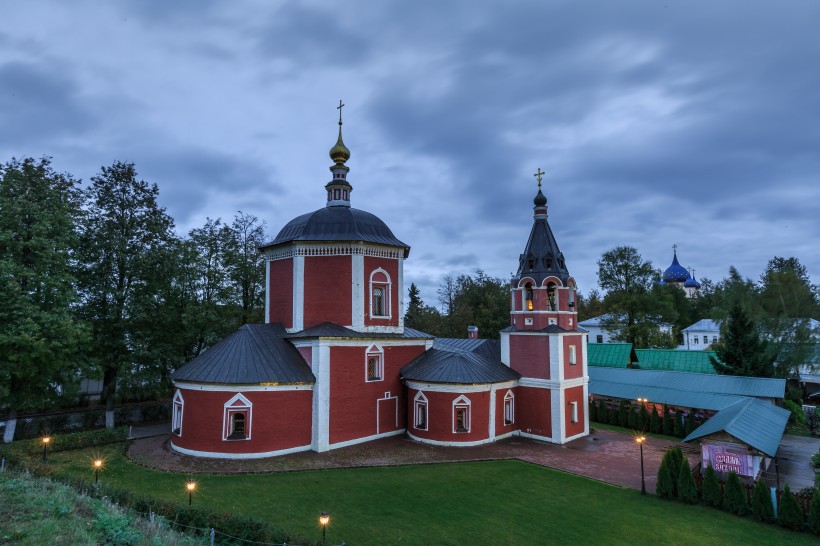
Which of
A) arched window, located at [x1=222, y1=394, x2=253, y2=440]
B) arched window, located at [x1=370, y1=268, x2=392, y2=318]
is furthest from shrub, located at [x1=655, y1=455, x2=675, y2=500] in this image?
arched window, located at [x1=222, y1=394, x2=253, y2=440]

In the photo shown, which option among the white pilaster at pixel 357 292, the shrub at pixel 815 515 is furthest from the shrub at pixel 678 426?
the white pilaster at pixel 357 292

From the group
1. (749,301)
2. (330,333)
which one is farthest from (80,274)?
(749,301)

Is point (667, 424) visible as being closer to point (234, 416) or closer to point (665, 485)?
point (665, 485)

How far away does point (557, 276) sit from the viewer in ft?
73.9

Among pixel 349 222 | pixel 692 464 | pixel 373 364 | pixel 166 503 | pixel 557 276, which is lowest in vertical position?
pixel 692 464

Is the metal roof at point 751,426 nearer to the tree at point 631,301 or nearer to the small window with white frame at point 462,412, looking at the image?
the small window with white frame at point 462,412

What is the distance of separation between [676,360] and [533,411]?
52.5 ft

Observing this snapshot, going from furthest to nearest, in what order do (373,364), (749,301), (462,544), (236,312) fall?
(749,301) < (236,312) < (373,364) < (462,544)

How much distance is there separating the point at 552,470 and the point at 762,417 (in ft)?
27.5

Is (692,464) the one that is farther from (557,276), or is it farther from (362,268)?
(362,268)

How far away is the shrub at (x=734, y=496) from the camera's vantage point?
1306 cm

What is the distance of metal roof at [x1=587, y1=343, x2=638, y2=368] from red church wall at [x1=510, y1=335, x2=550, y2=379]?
42.8 ft

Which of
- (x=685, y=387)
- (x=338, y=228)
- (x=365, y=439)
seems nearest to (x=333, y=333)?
(x=365, y=439)

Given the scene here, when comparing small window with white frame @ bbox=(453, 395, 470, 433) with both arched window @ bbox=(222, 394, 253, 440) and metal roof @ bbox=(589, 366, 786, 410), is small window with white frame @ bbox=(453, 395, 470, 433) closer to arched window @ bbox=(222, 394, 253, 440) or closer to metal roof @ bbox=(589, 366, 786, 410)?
arched window @ bbox=(222, 394, 253, 440)
